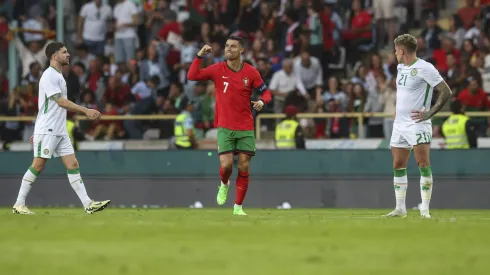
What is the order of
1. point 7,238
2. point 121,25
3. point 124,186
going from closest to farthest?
point 7,238, point 124,186, point 121,25

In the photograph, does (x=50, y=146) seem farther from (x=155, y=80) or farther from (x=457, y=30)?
(x=457, y=30)

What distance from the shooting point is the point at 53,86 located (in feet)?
49.4

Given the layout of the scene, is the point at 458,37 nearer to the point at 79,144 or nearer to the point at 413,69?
the point at 79,144

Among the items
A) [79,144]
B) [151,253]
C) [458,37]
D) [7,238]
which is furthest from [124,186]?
[151,253]

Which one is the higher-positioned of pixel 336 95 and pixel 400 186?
pixel 336 95

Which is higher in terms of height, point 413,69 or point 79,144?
point 413,69

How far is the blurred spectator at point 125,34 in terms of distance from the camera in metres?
28.3

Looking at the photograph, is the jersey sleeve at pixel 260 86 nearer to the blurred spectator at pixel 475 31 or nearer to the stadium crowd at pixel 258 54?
the stadium crowd at pixel 258 54

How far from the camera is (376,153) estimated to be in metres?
22.8

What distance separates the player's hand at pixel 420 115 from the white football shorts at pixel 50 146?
14.6 ft

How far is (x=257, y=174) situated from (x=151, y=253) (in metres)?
14.7

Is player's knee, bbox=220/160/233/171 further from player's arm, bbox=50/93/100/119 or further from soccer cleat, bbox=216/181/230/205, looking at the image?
player's arm, bbox=50/93/100/119

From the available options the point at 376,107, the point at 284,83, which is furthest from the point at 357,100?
the point at 284,83

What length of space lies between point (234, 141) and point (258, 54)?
10751 mm
